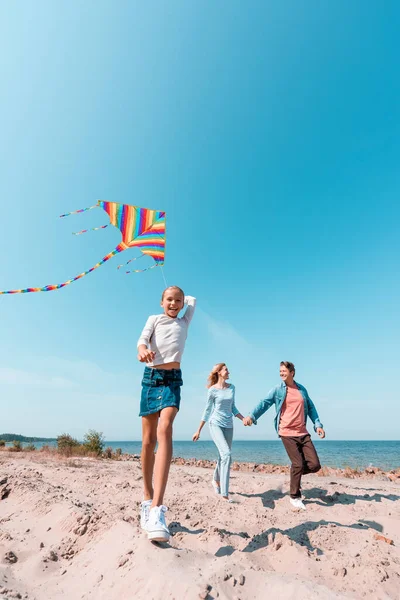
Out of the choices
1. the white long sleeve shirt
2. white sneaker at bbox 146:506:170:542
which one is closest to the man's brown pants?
white sneaker at bbox 146:506:170:542

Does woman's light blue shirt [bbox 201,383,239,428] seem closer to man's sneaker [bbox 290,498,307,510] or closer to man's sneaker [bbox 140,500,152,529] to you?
man's sneaker [bbox 290,498,307,510]

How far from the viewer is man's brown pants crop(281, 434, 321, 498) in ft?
14.1

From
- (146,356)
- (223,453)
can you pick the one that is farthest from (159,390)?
(223,453)

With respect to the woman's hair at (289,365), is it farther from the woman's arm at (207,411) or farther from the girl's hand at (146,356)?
the girl's hand at (146,356)

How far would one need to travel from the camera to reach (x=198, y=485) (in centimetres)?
554

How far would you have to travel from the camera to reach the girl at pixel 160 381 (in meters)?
2.78

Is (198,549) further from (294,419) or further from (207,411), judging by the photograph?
(207,411)

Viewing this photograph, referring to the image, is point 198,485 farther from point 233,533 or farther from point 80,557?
point 80,557

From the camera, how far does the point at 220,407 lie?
5387 mm

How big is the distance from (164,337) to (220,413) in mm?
2770

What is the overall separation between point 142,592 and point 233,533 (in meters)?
1.46

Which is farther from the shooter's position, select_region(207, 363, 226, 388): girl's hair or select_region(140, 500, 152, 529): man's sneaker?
select_region(207, 363, 226, 388): girl's hair

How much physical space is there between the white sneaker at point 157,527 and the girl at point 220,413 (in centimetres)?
249

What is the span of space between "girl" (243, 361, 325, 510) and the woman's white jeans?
46 cm
